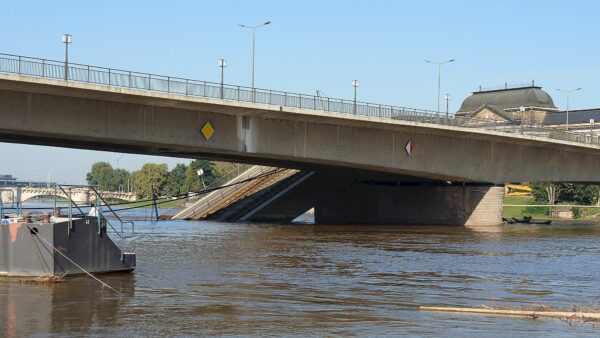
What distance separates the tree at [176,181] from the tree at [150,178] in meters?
1.34

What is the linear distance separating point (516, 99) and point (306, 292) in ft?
550

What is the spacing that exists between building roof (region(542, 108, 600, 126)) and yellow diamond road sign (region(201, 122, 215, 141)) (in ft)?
396

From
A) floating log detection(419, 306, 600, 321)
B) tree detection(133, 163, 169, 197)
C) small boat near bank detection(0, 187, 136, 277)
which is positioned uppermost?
tree detection(133, 163, 169, 197)

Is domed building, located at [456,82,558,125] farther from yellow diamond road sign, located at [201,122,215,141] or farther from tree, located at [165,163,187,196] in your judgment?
yellow diamond road sign, located at [201,122,215,141]

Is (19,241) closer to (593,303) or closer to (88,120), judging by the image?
(593,303)

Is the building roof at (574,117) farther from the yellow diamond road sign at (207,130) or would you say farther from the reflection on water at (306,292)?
the reflection on water at (306,292)

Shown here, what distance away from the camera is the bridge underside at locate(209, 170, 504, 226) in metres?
75.4

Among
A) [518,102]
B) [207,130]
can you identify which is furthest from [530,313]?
[518,102]

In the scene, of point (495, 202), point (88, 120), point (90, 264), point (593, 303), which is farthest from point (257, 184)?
point (593, 303)

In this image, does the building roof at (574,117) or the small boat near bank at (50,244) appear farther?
the building roof at (574,117)

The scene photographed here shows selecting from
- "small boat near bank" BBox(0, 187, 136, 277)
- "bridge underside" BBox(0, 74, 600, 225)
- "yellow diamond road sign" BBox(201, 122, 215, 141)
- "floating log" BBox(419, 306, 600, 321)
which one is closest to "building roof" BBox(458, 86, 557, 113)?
"bridge underside" BBox(0, 74, 600, 225)

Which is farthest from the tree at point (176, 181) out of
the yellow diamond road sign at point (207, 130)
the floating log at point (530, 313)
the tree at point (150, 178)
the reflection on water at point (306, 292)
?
the floating log at point (530, 313)

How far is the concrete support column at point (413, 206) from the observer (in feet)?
246

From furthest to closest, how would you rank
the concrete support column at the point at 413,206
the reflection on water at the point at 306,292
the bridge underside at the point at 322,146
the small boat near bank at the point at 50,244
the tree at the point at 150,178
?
the tree at the point at 150,178 → the concrete support column at the point at 413,206 → the bridge underside at the point at 322,146 → the small boat near bank at the point at 50,244 → the reflection on water at the point at 306,292
